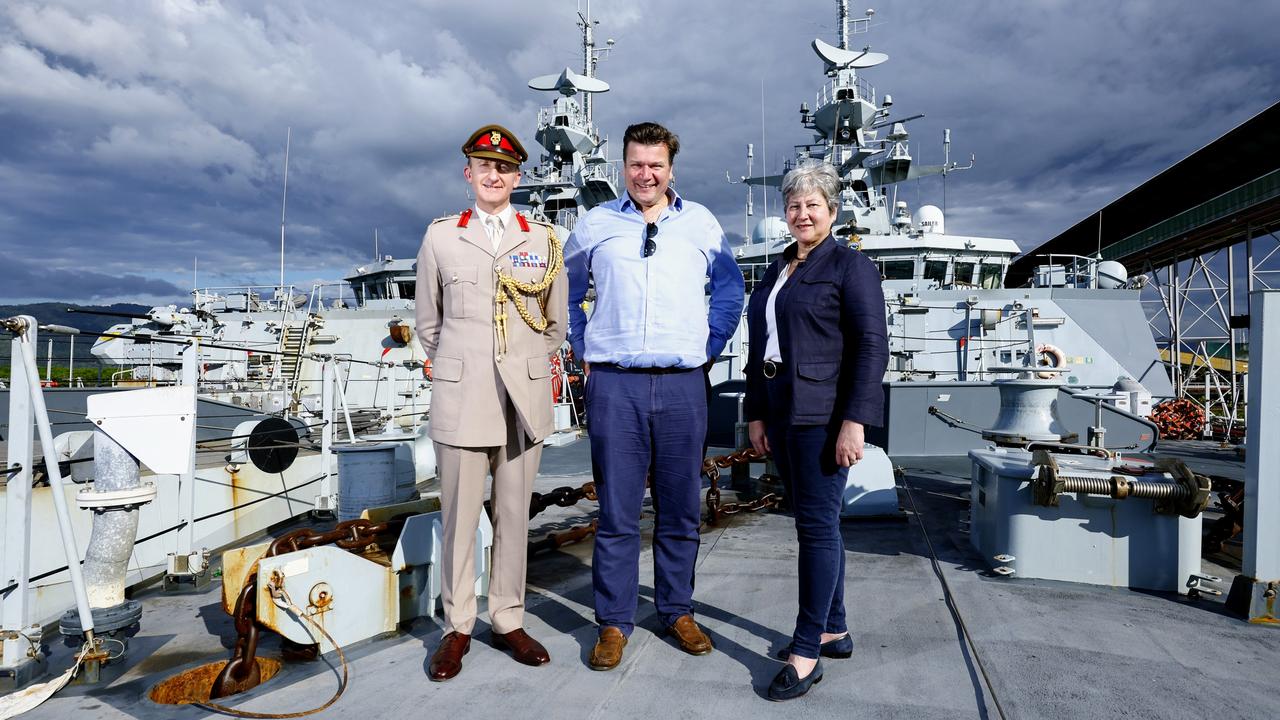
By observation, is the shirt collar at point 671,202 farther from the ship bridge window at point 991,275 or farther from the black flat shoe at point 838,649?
the ship bridge window at point 991,275

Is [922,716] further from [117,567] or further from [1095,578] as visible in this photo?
[117,567]

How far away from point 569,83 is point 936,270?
13084 millimetres

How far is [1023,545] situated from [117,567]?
3.69 metres

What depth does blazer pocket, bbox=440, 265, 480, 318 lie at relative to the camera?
88.1 inches

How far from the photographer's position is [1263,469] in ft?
8.24

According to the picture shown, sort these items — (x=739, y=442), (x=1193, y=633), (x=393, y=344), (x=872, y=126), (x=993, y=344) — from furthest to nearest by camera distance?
1. (x=872, y=126)
2. (x=393, y=344)
3. (x=993, y=344)
4. (x=739, y=442)
5. (x=1193, y=633)

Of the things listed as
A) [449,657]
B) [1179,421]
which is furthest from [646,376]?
[1179,421]

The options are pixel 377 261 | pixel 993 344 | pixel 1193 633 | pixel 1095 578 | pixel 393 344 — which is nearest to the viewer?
pixel 1193 633

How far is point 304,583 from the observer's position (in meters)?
2.22

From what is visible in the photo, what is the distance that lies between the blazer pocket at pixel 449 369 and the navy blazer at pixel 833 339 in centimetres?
108

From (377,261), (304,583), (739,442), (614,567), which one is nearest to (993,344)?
(739,442)

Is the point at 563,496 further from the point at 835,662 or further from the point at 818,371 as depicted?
the point at 818,371

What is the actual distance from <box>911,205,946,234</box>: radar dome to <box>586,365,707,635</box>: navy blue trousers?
1482 centimetres

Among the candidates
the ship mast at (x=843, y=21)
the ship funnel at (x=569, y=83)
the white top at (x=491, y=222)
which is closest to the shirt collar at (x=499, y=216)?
the white top at (x=491, y=222)
